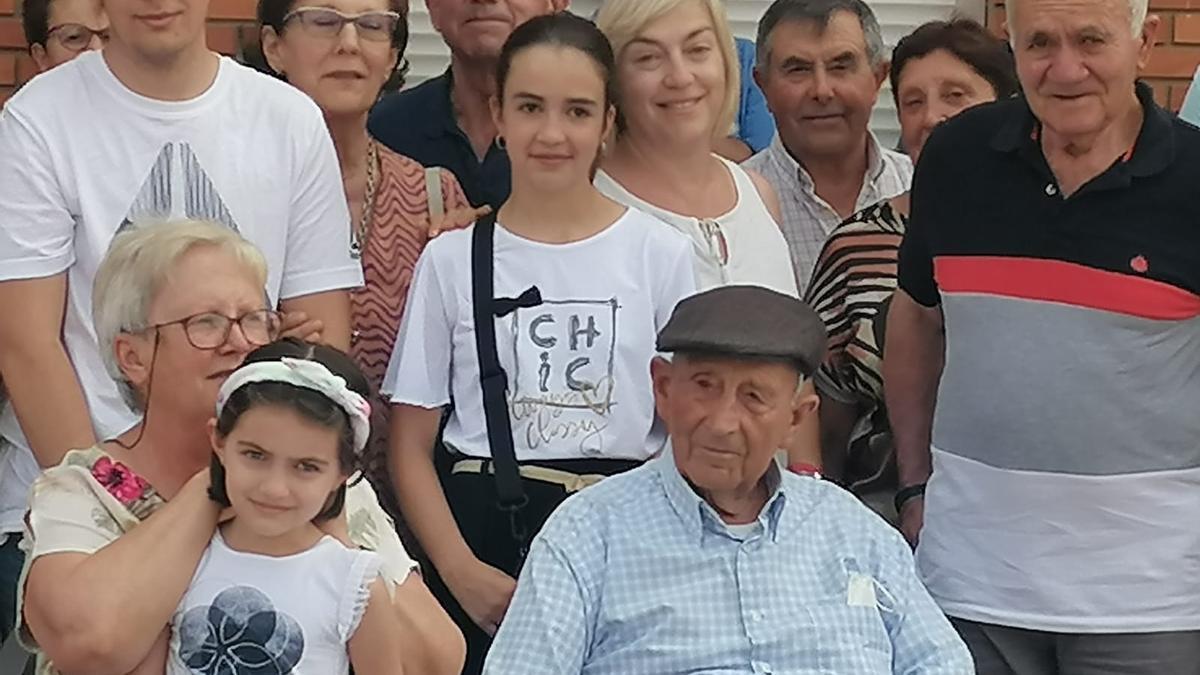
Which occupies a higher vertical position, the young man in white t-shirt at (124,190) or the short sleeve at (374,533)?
the young man in white t-shirt at (124,190)

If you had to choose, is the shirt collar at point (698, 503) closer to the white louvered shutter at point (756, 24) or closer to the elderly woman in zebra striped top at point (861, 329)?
the elderly woman in zebra striped top at point (861, 329)

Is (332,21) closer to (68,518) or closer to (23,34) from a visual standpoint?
(68,518)

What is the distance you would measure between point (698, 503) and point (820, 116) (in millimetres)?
1471

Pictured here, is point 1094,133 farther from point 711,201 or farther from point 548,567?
point 548,567

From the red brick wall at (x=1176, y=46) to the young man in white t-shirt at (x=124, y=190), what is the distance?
3.38m

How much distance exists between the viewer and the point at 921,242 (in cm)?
315

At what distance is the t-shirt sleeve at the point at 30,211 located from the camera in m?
2.83

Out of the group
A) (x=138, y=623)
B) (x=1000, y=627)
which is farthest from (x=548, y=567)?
(x=1000, y=627)

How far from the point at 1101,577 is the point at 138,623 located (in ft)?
4.95

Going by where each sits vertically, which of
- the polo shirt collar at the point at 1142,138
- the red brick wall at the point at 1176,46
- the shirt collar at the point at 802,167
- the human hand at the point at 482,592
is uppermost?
the red brick wall at the point at 1176,46

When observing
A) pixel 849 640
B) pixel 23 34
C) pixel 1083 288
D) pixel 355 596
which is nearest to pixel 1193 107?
pixel 1083 288

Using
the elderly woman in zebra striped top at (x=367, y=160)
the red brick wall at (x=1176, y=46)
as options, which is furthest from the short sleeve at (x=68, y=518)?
the red brick wall at (x=1176, y=46)

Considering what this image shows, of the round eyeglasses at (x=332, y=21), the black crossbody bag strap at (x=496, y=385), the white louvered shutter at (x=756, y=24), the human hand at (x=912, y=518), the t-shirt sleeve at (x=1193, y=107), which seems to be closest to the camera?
the black crossbody bag strap at (x=496, y=385)

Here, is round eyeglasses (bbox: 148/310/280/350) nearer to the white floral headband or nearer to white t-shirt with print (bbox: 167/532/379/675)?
the white floral headband
